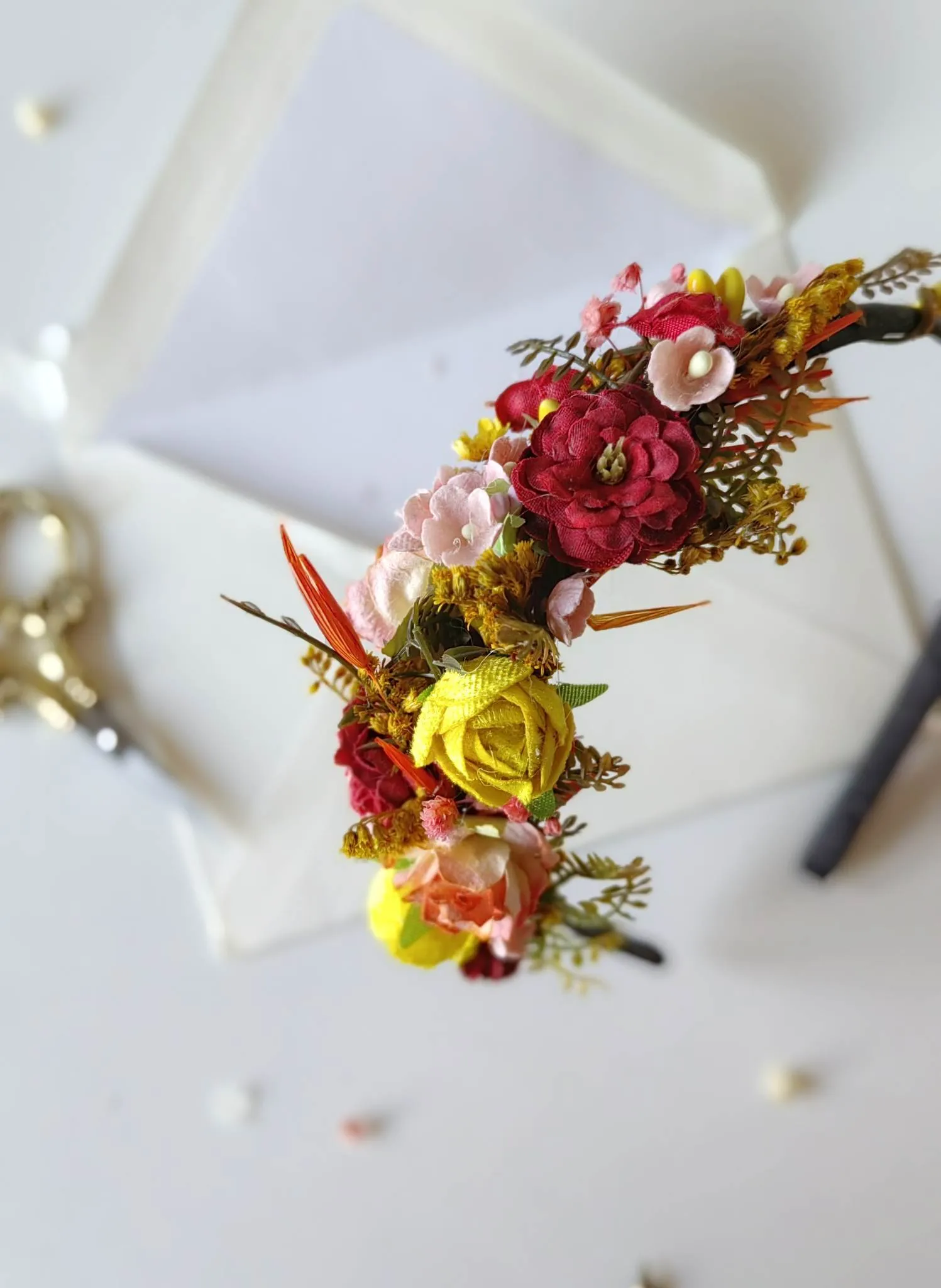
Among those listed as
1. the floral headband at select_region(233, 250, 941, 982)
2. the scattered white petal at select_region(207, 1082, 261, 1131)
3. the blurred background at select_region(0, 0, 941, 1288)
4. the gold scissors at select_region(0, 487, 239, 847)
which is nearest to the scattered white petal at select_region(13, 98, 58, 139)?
the blurred background at select_region(0, 0, 941, 1288)

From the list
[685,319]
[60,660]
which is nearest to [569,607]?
[685,319]

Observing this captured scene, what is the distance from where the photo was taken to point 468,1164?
75 cm

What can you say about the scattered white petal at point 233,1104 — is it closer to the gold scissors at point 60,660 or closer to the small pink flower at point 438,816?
the gold scissors at point 60,660

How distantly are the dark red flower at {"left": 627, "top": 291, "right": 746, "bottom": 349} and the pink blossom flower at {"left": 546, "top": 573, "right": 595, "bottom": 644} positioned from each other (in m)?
0.12

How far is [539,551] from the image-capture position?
0.45 m

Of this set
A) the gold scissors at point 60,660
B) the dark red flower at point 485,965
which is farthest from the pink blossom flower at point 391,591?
the gold scissors at point 60,660

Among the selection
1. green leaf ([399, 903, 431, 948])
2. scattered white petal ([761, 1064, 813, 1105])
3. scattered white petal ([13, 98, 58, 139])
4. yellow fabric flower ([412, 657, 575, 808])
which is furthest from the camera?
scattered white petal ([13, 98, 58, 139])

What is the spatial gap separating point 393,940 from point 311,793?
0.25 metres

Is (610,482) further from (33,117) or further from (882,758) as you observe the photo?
(33,117)

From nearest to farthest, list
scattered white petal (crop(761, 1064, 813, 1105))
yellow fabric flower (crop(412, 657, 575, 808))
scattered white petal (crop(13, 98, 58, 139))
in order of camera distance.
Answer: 1. yellow fabric flower (crop(412, 657, 575, 808))
2. scattered white petal (crop(761, 1064, 813, 1105))
3. scattered white petal (crop(13, 98, 58, 139))

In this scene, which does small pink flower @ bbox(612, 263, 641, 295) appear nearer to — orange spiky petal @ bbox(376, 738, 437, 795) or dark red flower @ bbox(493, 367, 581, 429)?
dark red flower @ bbox(493, 367, 581, 429)

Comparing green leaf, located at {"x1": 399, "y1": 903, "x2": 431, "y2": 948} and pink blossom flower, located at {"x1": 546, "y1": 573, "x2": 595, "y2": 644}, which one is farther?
green leaf, located at {"x1": 399, "y1": 903, "x2": 431, "y2": 948}

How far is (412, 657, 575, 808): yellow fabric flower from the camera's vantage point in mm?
412

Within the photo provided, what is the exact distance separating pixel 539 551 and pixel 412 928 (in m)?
0.23
